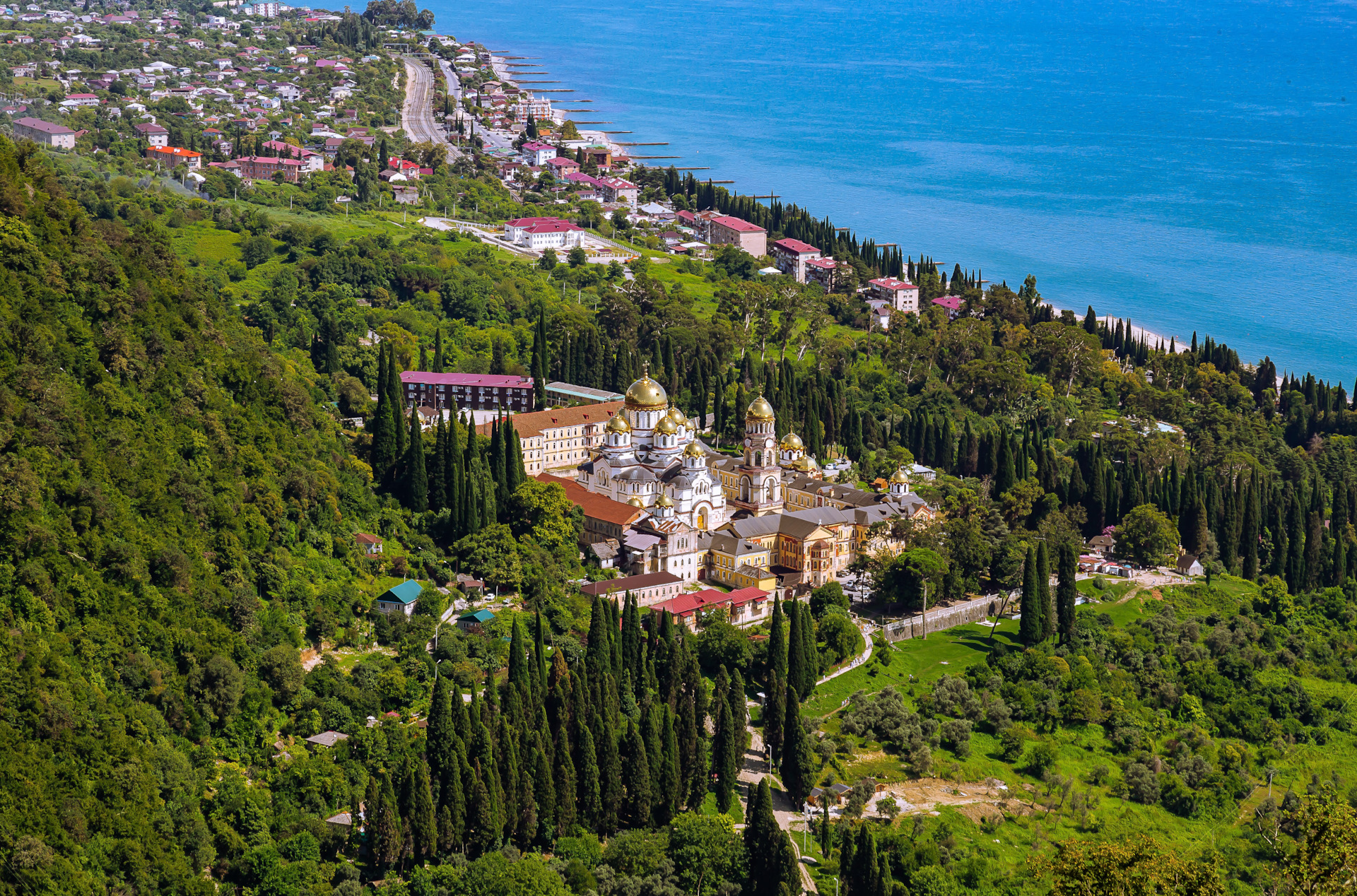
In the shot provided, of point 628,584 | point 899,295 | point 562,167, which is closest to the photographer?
point 628,584

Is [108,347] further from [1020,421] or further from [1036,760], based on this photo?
[1020,421]

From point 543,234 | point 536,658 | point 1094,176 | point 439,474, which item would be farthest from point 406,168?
point 536,658

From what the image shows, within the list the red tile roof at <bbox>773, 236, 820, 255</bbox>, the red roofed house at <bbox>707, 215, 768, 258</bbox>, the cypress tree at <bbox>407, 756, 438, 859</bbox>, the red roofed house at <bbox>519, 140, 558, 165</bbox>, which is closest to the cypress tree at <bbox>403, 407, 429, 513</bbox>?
the cypress tree at <bbox>407, 756, 438, 859</bbox>

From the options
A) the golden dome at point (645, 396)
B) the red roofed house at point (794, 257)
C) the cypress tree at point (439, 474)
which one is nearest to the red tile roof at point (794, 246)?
the red roofed house at point (794, 257)

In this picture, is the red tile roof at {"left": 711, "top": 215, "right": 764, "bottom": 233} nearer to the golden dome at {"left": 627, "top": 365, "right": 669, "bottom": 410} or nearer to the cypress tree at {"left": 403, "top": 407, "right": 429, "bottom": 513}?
the golden dome at {"left": 627, "top": 365, "right": 669, "bottom": 410}

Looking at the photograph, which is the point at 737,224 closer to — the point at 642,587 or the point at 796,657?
the point at 642,587

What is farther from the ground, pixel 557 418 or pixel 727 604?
pixel 557 418

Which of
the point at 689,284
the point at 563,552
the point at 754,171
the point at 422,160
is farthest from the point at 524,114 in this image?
the point at 563,552
